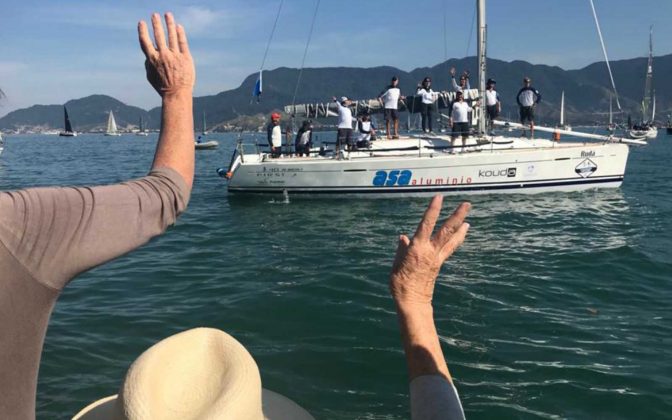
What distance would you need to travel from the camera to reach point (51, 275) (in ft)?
4.83

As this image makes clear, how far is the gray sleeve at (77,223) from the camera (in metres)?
1.38

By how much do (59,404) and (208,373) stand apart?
317 centimetres

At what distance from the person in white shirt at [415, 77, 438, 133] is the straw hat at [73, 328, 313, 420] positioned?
63.4 feet

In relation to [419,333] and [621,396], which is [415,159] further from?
[419,333]

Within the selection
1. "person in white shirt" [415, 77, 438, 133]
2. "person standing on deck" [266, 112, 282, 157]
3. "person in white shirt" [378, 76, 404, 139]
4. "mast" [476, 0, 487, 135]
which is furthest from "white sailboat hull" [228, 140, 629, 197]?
"person in white shirt" [415, 77, 438, 133]

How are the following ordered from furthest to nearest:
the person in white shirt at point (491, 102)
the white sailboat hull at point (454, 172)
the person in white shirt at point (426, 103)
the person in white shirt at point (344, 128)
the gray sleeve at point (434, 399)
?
the person in white shirt at point (426, 103)
the person in white shirt at point (491, 102)
the person in white shirt at point (344, 128)
the white sailboat hull at point (454, 172)
the gray sleeve at point (434, 399)

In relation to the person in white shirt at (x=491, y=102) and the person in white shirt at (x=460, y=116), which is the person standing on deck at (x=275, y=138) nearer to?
the person in white shirt at (x=460, y=116)

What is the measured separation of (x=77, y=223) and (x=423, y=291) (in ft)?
4.51

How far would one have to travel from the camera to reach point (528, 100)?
18578mm

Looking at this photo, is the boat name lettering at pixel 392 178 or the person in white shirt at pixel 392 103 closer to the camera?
the boat name lettering at pixel 392 178

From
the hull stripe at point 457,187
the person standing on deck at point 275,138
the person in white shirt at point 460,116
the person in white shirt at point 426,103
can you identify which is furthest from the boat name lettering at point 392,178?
the person in white shirt at point 426,103

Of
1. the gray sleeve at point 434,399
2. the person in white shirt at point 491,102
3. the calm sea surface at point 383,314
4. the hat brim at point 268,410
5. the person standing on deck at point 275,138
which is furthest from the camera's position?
the person in white shirt at point 491,102

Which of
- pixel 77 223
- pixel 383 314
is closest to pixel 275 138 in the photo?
pixel 383 314

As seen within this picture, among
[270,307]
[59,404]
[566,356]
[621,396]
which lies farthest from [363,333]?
[59,404]
